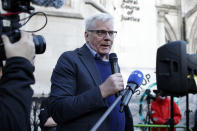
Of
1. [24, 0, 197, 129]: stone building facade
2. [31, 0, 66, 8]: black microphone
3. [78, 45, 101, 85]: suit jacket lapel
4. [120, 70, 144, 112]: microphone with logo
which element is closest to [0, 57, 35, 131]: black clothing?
[31, 0, 66, 8]: black microphone

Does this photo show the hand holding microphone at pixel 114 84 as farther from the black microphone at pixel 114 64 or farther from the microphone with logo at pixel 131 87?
the black microphone at pixel 114 64

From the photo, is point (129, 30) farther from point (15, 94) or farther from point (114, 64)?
point (15, 94)

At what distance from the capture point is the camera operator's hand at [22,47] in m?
1.20

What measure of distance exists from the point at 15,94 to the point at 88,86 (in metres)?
1.11

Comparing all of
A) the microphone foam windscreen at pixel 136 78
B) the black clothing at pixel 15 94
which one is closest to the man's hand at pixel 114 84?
the microphone foam windscreen at pixel 136 78

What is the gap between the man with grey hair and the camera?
204 centimetres

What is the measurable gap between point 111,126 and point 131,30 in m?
9.40

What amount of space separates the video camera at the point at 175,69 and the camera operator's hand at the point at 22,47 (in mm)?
1644

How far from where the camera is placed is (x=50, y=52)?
5.93 metres

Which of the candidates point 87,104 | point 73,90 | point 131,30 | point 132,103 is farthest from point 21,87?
point 131,30

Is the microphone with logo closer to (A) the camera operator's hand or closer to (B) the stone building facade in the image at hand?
(A) the camera operator's hand

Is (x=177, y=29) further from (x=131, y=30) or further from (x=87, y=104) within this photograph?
(x=87, y=104)

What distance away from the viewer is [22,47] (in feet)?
3.99

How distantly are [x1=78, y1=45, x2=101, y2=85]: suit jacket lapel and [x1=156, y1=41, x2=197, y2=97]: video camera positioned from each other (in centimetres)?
68
